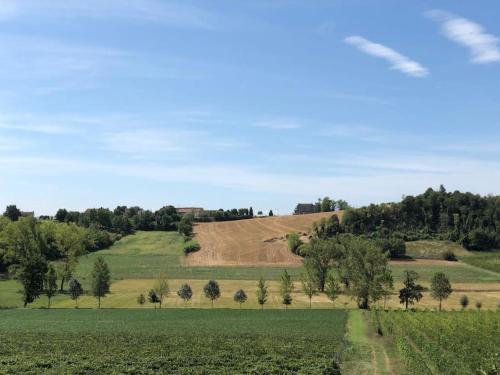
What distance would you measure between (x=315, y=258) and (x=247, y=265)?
38.7 metres

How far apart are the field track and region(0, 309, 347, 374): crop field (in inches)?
2742

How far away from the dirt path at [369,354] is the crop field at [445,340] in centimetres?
112

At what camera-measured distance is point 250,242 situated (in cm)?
16188

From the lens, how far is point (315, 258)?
327ft

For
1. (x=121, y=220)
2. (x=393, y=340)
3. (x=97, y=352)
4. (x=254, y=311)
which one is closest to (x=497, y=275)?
(x=254, y=311)

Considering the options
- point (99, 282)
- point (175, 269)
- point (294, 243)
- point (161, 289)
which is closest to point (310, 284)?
point (161, 289)

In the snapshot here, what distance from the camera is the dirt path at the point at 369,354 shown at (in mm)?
38344

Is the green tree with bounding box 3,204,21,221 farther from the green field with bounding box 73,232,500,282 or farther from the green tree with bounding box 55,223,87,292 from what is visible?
the green tree with bounding box 55,223,87,292

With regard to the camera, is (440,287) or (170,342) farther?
(440,287)

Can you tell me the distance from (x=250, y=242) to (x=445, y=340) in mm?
115999

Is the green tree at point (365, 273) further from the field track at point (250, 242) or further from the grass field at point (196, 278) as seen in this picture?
the field track at point (250, 242)

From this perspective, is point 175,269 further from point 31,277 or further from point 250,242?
point 31,277

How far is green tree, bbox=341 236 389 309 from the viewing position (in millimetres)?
80469

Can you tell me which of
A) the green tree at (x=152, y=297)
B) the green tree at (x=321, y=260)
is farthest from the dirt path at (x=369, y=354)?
the green tree at (x=321, y=260)
